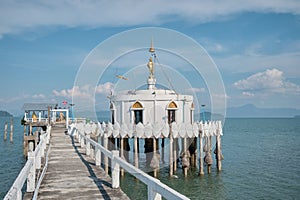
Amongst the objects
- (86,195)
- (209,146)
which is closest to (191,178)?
(209,146)

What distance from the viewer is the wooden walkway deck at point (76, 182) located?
820cm

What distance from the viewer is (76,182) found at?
380 inches

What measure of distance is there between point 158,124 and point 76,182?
48.6ft

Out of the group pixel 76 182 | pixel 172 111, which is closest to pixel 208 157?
pixel 172 111

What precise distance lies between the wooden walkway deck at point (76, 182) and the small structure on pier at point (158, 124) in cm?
1048

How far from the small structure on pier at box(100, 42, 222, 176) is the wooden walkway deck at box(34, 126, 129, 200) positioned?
10482 millimetres

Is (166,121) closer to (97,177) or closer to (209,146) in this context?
(209,146)

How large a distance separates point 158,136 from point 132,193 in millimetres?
4996

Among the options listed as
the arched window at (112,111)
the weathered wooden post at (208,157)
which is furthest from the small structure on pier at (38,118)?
the weathered wooden post at (208,157)

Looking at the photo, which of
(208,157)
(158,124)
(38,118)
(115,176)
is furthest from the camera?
(38,118)

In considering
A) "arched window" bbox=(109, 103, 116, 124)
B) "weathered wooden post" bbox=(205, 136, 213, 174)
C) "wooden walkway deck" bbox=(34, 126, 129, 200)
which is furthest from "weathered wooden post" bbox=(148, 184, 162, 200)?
"arched window" bbox=(109, 103, 116, 124)

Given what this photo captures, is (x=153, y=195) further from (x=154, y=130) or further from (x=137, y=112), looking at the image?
(x=137, y=112)

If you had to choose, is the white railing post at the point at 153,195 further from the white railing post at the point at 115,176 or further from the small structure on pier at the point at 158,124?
the small structure on pier at the point at 158,124

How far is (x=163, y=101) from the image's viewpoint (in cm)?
2641
